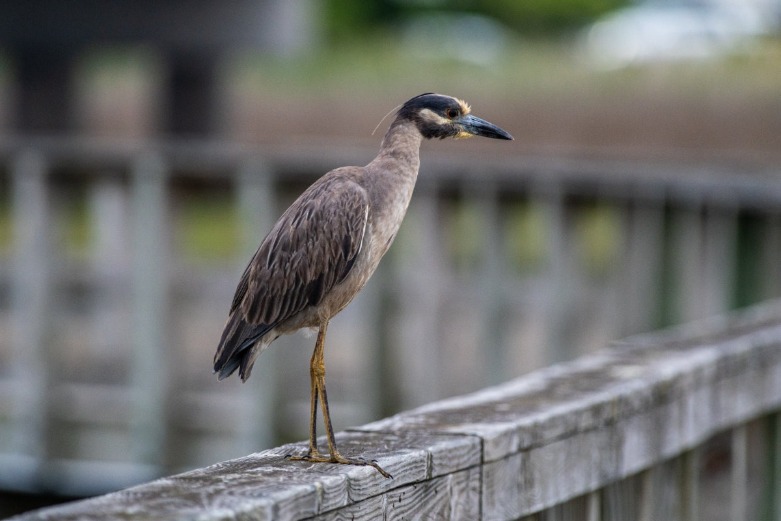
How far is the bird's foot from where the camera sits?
2.50 metres

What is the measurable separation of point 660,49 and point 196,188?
17.9 meters

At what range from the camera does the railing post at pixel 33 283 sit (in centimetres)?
737

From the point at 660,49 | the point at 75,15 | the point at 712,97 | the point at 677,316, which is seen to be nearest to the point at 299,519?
the point at 677,316

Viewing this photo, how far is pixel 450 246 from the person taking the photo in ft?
25.2

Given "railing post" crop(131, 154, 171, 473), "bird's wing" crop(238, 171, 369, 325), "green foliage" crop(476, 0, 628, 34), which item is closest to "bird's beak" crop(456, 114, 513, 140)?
"bird's wing" crop(238, 171, 369, 325)

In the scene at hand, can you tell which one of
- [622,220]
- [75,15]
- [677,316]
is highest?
[75,15]

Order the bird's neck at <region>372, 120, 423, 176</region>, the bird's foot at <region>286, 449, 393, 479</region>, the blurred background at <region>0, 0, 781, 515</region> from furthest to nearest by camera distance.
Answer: the blurred background at <region>0, 0, 781, 515</region>, the bird's neck at <region>372, 120, 423, 176</region>, the bird's foot at <region>286, 449, 393, 479</region>

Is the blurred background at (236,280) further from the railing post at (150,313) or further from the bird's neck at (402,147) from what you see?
the bird's neck at (402,147)

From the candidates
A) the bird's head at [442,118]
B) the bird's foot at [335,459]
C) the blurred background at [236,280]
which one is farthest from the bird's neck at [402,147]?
the blurred background at [236,280]

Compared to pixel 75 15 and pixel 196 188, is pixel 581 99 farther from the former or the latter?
pixel 196 188

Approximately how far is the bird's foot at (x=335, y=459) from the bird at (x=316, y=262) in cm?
→ 52

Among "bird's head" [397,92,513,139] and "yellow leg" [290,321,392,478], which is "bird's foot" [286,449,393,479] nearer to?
"yellow leg" [290,321,392,478]

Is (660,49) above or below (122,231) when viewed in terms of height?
above

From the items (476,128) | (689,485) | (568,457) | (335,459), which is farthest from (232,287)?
(335,459)
